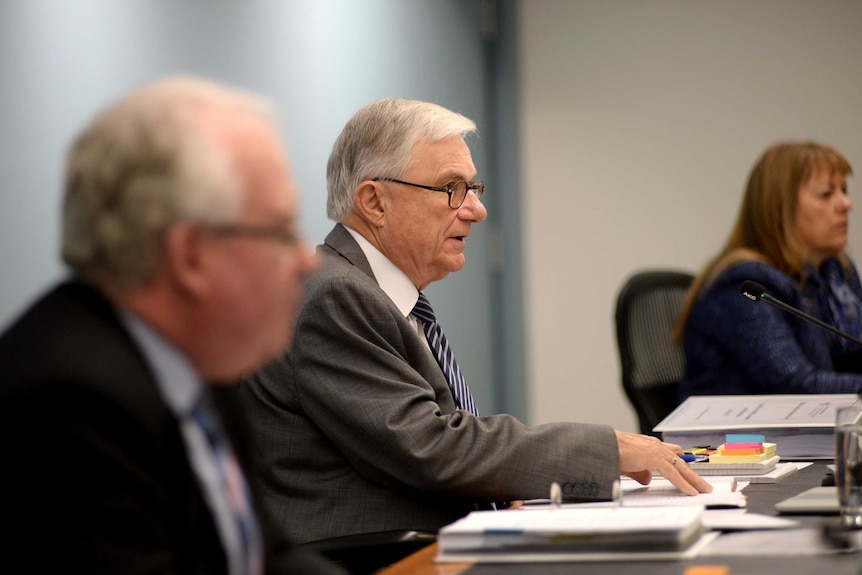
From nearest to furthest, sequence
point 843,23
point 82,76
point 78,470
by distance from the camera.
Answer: point 78,470 < point 82,76 < point 843,23

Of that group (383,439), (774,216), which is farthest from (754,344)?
(383,439)

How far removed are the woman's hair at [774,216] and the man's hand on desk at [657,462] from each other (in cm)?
144

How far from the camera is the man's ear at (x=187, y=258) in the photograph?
3.10 feet

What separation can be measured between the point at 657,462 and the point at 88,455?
1.11m

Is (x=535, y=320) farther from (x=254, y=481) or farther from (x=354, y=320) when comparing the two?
(x=254, y=481)

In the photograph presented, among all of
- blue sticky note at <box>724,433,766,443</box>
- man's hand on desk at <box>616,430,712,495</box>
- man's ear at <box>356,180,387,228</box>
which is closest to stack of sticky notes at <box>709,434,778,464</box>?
blue sticky note at <box>724,433,766,443</box>

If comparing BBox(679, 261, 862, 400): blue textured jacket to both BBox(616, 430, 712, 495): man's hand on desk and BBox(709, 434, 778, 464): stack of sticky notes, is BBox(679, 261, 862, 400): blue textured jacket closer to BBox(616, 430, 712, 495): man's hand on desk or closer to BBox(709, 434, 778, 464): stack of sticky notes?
BBox(709, 434, 778, 464): stack of sticky notes

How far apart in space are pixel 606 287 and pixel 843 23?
4.71 ft

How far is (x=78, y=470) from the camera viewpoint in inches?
34.5

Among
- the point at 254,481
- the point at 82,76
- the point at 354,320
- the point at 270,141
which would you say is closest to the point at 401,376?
the point at 354,320

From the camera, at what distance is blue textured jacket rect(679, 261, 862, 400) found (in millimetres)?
2941

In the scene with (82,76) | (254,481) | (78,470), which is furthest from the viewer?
(82,76)

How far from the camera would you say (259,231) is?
984 millimetres

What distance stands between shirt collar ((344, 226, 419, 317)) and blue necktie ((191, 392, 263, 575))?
1.00 metres
